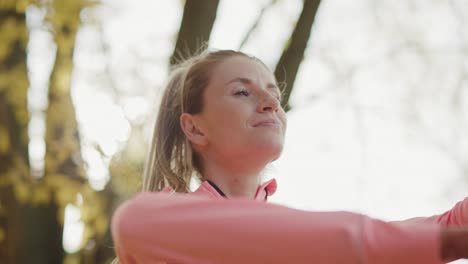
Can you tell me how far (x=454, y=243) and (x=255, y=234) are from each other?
0.87 ft

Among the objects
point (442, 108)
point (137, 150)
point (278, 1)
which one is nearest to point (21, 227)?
point (137, 150)

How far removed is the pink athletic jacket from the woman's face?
1.75 ft

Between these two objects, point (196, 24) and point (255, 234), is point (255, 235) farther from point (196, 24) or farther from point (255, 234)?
point (196, 24)

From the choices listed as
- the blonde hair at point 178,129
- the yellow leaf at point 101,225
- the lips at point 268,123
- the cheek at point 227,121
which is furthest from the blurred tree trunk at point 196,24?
the yellow leaf at point 101,225

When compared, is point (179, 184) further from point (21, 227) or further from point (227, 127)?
point (21, 227)

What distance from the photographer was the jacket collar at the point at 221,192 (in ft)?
5.44

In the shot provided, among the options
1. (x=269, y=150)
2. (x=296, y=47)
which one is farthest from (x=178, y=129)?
(x=296, y=47)

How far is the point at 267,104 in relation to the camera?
66.2 inches

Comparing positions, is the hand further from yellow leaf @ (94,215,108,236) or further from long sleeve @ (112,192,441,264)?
yellow leaf @ (94,215,108,236)

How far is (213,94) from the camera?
1.79 m

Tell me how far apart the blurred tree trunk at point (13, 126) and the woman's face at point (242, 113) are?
10.2 ft

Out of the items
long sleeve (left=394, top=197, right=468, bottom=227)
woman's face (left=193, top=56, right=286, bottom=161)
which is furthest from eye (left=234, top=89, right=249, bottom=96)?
long sleeve (left=394, top=197, right=468, bottom=227)

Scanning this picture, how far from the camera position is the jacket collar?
65.2 inches

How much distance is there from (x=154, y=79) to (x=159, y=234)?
13.5 ft
